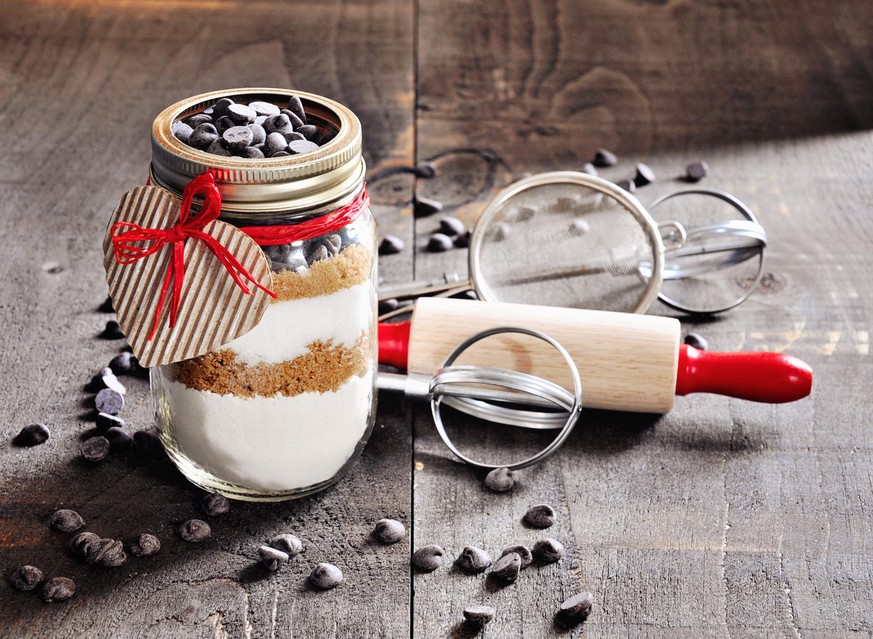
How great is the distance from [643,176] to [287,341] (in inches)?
37.0

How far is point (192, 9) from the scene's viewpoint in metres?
2.26

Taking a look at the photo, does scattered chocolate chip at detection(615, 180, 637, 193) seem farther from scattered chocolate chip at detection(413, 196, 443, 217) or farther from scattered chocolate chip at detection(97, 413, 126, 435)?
scattered chocolate chip at detection(97, 413, 126, 435)

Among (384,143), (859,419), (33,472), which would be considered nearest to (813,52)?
(384,143)

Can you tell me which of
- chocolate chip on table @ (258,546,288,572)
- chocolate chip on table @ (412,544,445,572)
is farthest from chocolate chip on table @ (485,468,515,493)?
Result: chocolate chip on table @ (258,546,288,572)

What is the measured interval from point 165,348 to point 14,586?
248 mm

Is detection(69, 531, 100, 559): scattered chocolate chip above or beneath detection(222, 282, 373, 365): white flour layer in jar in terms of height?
beneath

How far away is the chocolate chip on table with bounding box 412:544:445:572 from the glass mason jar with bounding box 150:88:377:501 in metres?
0.12

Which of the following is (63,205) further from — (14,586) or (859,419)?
(859,419)

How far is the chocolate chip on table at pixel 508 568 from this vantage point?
2.73 feet

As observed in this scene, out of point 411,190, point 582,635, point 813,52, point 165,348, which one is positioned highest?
point 165,348

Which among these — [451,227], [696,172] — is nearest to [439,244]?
[451,227]

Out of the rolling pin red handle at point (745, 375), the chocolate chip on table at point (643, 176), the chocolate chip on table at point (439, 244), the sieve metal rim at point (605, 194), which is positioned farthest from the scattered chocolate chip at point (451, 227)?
the rolling pin red handle at point (745, 375)

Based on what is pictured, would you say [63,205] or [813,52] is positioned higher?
[63,205]

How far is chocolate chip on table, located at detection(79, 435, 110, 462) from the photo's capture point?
952mm
